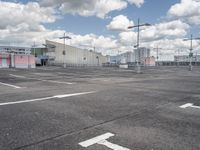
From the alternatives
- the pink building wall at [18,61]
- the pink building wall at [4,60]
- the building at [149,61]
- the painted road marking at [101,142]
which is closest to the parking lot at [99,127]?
the painted road marking at [101,142]

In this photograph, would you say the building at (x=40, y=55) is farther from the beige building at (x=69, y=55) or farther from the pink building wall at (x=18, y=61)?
the pink building wall at (x=18, y=61)

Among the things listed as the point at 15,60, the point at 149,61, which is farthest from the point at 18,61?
the point at 149,61

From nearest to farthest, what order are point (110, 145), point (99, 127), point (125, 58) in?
point (110, 145) < point (99, 127) < point (125, 58)

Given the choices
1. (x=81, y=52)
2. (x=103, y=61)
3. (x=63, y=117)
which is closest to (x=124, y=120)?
(x=63, y=117)

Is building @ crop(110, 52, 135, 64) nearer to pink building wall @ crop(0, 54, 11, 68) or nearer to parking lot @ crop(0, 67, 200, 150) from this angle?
pink building wall @ crop(0, 54, 11, 68)

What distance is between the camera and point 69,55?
260 ft

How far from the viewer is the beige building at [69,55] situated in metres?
77.1

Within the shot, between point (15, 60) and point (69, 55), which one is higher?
point (69, 55)

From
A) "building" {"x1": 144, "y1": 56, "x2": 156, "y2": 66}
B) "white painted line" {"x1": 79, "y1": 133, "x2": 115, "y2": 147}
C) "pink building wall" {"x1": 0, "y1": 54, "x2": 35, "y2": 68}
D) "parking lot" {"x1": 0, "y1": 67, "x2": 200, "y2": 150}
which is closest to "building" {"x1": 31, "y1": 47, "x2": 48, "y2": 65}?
"pink building wall" {"x1": 0, "y1": 54, "x2": 35, "y2": 68}

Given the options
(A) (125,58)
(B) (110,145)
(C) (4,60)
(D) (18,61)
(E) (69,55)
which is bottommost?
(B) (110,145)

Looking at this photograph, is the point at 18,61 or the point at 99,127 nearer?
the point at 99,127

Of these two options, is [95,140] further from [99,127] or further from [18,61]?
[18,61]

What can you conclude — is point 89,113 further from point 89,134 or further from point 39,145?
point 39,145

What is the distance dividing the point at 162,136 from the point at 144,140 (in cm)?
46
